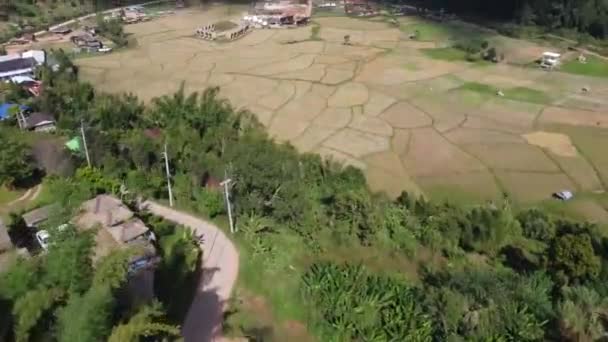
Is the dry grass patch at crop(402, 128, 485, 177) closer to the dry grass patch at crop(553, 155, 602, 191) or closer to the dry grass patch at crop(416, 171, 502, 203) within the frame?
the dry grass patch at crop(416, 171, 502, 203)

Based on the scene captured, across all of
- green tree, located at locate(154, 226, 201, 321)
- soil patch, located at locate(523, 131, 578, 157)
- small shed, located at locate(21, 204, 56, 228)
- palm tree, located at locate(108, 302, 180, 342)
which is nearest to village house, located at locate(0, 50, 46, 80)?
small shed, located at locate(21, 204, 56, 228)

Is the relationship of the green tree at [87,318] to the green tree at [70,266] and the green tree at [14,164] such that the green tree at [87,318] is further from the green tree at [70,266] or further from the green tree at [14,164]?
the green tree at [14,164]

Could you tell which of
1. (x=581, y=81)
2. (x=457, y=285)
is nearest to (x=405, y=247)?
(x=457, y=285)

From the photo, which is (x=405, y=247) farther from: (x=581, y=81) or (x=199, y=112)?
(x=581, y=81)

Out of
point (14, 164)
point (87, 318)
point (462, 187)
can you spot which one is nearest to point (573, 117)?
point (462, 187)

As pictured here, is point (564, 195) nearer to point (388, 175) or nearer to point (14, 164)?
point (388, 175)

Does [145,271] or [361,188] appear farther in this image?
[361,188]
